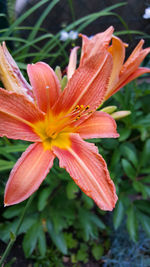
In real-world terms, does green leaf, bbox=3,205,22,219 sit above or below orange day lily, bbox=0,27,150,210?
below

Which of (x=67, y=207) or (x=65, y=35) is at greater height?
(x=65, y=35)

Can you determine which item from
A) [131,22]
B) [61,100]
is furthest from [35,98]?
[131,22]

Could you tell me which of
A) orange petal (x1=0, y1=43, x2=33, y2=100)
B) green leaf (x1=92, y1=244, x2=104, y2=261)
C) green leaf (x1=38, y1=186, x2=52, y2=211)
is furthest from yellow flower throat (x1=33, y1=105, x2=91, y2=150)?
green leaf (x1=92, y1=244, x2=104, y2=261)

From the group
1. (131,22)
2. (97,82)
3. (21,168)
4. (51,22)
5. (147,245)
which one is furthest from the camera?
(51,22)

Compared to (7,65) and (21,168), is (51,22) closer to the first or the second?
(7,65)

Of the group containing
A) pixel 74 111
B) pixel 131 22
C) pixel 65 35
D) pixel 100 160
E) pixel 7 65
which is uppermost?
pixel 65 35

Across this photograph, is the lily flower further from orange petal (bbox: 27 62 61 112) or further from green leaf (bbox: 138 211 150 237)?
green leaf (bbox: 138 211 150 237)
